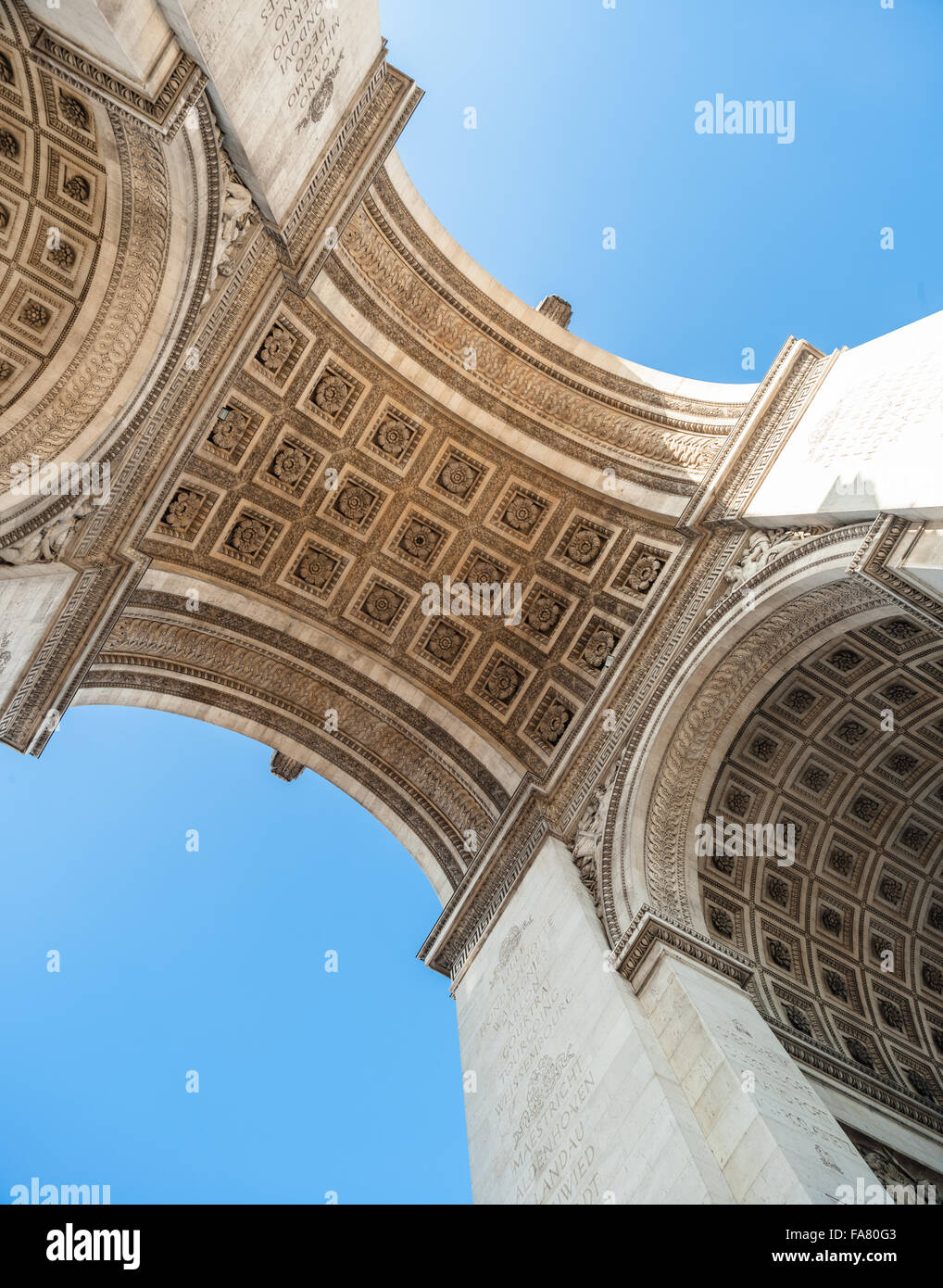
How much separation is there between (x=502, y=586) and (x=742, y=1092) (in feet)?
29.1

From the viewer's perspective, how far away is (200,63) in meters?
9.16

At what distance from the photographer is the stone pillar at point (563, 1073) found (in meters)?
9.50

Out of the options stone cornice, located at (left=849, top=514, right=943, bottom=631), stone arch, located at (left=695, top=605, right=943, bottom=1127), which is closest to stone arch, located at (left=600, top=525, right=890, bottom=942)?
stone arch, located at (left=695, top=605, right=943, bottom=1127)

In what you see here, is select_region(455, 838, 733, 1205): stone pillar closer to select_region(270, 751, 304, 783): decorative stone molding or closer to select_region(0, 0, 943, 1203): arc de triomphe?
select_region(0, 0, 943, 1203): arc de triomphe

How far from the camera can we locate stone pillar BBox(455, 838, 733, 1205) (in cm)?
950

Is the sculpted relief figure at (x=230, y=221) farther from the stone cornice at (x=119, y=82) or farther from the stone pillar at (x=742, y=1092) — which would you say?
the stone pillar at (x=742, y=1092)

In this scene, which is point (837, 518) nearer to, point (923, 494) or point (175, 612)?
point (923, 494)

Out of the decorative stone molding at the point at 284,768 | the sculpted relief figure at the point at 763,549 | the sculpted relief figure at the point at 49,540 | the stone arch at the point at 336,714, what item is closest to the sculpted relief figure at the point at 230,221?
the sculpted relief figure at the point at 49,540

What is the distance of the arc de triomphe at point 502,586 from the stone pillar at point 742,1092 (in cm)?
4

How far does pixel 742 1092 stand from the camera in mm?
9453

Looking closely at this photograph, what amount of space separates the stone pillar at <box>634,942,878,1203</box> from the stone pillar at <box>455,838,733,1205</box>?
157mm
